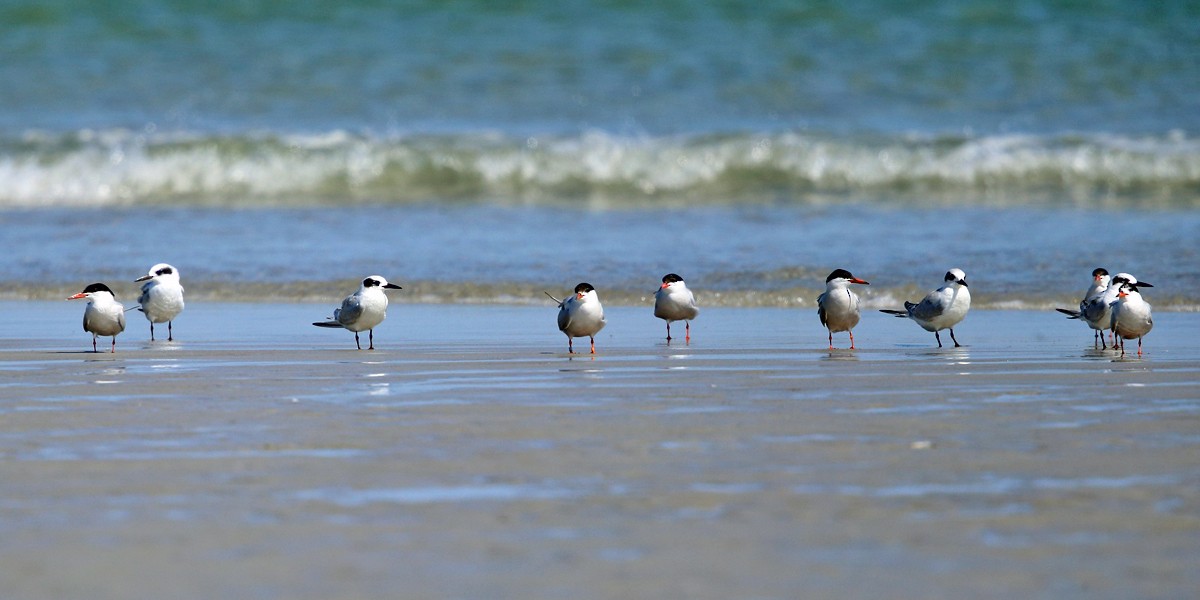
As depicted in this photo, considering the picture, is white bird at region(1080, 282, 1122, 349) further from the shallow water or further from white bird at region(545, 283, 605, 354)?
white bird at region(545, 283, 605, 354)

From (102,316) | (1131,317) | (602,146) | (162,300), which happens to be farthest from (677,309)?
(602,146)

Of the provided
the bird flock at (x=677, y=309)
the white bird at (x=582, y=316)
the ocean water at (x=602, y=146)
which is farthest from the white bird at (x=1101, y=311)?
the white bird at (x=582, y=316)

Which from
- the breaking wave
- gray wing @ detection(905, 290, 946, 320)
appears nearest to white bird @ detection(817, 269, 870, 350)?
gray wing @ detection(905, 290, 946, 320)

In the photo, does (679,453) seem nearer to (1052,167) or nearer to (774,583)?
(774,583)

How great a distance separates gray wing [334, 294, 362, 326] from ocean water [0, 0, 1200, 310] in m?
2.39

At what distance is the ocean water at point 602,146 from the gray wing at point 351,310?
2394 millimetres

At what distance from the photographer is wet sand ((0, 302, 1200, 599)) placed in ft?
10.3

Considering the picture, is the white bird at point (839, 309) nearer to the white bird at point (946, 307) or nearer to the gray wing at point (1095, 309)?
the white bird at point (946, 307)

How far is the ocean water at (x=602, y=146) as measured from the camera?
11039 mm

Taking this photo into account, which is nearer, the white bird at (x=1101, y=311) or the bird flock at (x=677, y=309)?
the bird flock at (x=677, y=309)

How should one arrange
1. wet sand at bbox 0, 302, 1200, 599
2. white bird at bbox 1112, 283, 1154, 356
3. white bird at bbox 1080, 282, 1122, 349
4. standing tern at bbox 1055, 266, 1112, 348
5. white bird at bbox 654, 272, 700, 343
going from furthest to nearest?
1. white bird at bbox 654, 272, 700, 343
2. standing tern at bbox 1055, 266, 1112, 348
3. white bird at bbox 1080, 282, 1122, 349
4. white bird at bbox 1112, 283, 1154, 356
5. wet sand at bbox 0, 302, 1200, 599

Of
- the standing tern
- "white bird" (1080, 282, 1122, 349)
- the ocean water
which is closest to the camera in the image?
"white bird" (1080, 282, 1122, 349)

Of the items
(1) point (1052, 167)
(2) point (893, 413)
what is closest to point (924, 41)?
(1) point (1052, 167)

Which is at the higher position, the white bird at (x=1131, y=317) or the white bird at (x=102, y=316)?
the white bird at (x=102, y=316)
